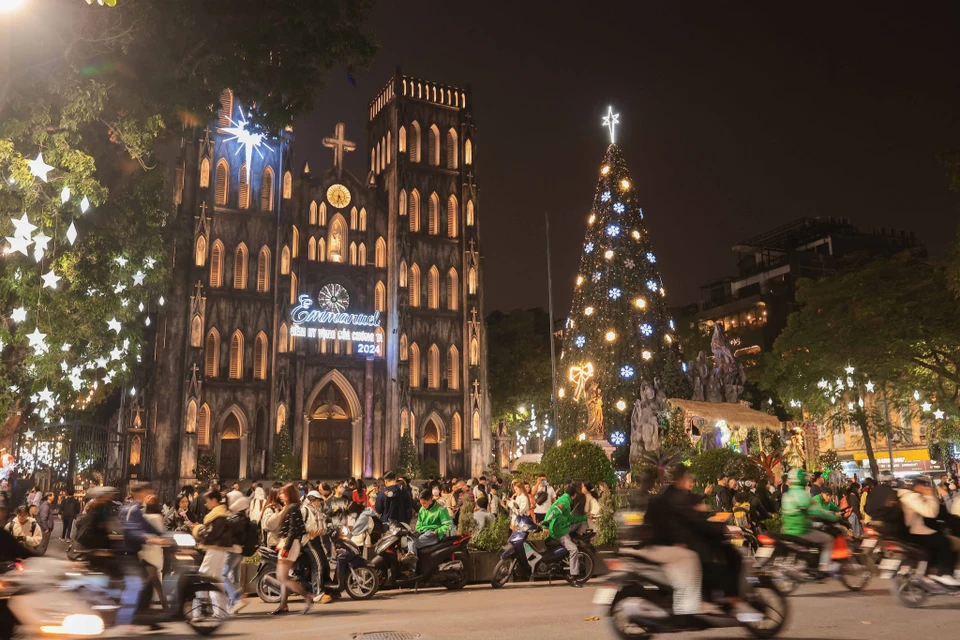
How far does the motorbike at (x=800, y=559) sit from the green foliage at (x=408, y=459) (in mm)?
29729

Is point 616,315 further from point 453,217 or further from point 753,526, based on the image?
point 453,217

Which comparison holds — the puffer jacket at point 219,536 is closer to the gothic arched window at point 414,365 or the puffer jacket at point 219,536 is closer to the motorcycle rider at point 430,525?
the motorcycle rider at point 430,525

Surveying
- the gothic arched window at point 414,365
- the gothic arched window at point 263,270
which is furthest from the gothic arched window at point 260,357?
the gothic arched window at point 414,365

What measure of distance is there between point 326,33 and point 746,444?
21298mm

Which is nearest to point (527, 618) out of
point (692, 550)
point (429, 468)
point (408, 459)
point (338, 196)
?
point (692, 550)

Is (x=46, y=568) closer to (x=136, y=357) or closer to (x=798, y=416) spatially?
(x=136, y=357)

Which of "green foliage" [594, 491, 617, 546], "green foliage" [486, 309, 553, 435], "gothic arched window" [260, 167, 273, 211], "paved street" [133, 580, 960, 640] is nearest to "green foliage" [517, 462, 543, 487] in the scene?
"green foliage" [594, 491, 617, 546]

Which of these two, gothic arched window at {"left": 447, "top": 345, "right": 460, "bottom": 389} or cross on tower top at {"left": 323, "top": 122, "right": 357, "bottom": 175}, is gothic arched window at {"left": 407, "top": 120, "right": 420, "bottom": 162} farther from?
gothic arched window at {"left": 447, "top": 345, "right": 460, "bottom": 389}

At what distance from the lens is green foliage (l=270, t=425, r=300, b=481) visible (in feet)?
122

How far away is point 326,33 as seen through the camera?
605 inches

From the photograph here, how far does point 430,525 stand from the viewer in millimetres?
11938

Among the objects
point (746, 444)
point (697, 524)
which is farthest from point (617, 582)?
point (746, 444)

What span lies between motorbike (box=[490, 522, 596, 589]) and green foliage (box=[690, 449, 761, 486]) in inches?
361

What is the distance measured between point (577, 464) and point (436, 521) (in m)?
9.43
